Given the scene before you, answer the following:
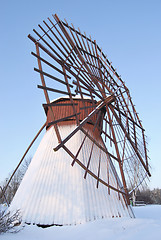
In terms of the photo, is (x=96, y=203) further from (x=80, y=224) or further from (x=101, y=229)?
(x=101, y=229)

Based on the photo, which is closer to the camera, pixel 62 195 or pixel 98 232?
pixel 98 232

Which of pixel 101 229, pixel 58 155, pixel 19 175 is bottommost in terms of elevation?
pixel 101 229

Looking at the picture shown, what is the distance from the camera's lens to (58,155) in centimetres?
923

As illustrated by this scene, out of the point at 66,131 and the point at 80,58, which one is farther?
the point at 66,131

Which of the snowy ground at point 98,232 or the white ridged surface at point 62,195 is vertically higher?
the white ridged surface at point 62,195

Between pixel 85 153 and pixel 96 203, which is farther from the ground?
pixel 85 153

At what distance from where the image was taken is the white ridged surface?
7.33 meters

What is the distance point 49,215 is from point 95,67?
7001 mm

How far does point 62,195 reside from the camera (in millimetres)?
7785

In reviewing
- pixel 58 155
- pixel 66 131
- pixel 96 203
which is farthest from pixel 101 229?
pixel 66 131

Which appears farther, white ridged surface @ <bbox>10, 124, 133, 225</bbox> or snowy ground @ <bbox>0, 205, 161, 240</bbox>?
white ridged surface @ <bbox>10, 124, 133, 225</bbox>

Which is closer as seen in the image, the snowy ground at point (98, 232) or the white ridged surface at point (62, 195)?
the snowy ground at point (98, 232)

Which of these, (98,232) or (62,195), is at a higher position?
(62,195)

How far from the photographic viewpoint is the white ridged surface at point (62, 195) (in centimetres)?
733
